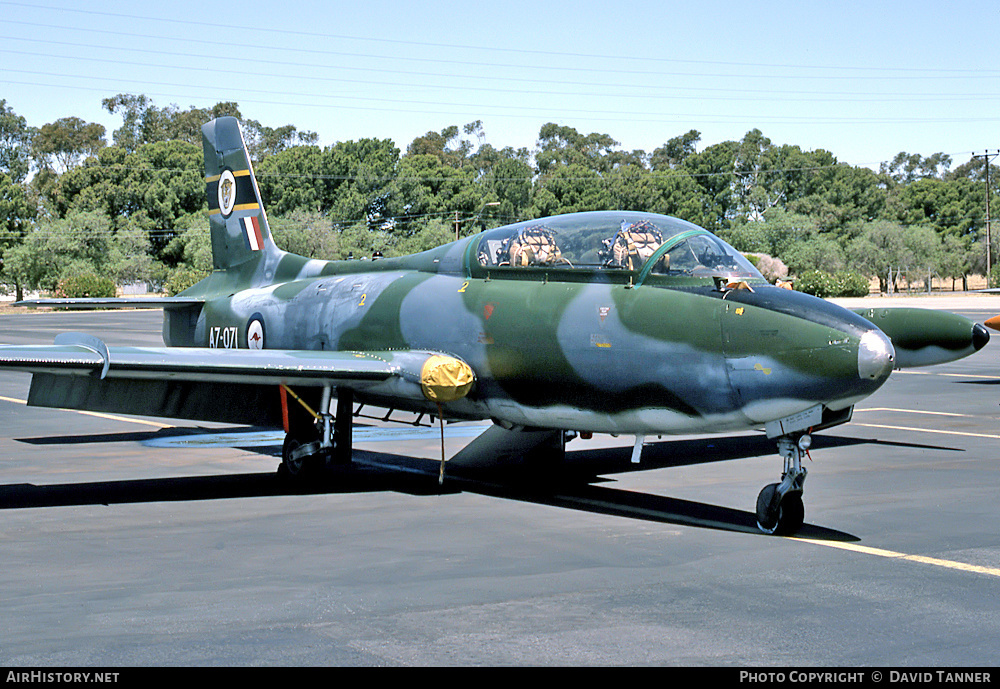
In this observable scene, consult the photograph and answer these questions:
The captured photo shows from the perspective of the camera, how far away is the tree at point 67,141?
6088 inches

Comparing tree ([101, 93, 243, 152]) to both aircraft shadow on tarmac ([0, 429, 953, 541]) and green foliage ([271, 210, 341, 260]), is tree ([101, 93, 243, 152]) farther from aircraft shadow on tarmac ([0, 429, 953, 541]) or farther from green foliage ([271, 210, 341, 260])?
aircraft shadow on tarmac ([0, 429, 953, 541])

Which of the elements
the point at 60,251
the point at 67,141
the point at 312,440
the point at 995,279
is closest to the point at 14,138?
the point at 67,141

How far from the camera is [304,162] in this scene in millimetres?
116562

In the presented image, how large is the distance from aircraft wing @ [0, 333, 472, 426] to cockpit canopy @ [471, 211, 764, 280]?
1391 millimetres

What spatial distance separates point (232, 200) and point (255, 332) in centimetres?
326

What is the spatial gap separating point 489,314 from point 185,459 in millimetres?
5635

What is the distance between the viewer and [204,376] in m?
11.2

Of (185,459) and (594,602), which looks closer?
(594,602)

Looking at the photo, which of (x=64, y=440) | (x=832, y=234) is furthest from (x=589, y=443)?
(x=832, y=234)

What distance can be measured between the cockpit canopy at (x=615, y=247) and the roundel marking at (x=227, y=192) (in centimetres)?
652

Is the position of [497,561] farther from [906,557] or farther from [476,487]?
[476,487]

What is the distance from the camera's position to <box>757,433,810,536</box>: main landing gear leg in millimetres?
9438

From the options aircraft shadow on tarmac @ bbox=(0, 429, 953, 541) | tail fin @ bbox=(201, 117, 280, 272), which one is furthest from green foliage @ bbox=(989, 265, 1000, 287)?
aircraft shadow on tarmac @ bbox=(0, 429, 953, 541)

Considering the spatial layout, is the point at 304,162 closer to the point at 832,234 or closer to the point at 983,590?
the point at 832,234
